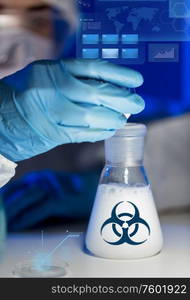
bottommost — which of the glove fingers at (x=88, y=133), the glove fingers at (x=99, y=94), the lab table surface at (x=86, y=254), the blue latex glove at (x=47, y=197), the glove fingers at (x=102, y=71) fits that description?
the lab table surface at (x=86, y=254)

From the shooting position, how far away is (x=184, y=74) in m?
1.31

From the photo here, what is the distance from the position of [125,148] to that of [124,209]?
0.13m

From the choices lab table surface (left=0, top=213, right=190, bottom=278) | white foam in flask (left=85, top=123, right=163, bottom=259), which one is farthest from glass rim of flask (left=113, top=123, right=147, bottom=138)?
lab table surface (left=0, top=213, right=190, bottom=278)

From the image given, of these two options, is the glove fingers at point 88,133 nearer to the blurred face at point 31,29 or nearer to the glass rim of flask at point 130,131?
the glass rim of flask at point 130,131

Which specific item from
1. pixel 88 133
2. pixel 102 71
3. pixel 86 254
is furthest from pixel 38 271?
pixel 102 71

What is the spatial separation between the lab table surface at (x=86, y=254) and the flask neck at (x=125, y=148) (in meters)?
0.21

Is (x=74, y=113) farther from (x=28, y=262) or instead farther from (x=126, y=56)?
(x=28, y=262)

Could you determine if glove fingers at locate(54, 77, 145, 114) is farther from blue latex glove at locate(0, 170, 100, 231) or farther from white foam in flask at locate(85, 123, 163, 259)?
blue latex glove at locate(0, 170, 100, 231)

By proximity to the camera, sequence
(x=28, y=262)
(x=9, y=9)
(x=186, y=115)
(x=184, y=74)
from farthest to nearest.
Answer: (x=186, y=115) < (x=184, y=74) < (x=28, y=262) < (x=9, y=9)

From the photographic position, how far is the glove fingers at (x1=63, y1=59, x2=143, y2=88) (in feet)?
3.78

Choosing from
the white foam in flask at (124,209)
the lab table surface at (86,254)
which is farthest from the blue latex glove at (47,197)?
the white foam in flask at (124,209)

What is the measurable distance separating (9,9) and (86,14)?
0.17m

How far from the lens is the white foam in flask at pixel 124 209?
1.18 metres

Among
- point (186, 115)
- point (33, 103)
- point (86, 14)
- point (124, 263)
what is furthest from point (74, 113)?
point (186, 115)
